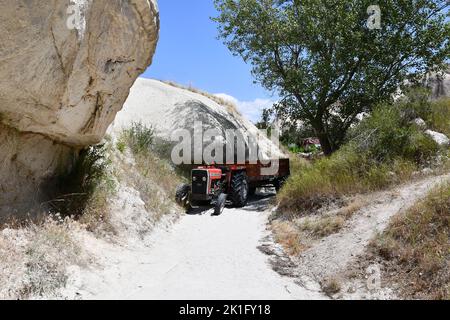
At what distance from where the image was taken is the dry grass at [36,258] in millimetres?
5121

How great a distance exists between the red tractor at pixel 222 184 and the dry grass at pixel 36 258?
19.7ft

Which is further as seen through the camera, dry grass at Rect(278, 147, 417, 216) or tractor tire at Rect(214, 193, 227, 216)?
tractor tire at Rect(214, 193, 227, 216)

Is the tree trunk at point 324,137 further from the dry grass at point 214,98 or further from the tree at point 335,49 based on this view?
the dry grass at point 214,98

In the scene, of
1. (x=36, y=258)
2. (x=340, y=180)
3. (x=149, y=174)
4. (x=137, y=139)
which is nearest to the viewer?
(x=36, y=258)

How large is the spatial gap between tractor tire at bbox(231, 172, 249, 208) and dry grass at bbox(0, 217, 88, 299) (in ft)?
24.6

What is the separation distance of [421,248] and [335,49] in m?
11.7

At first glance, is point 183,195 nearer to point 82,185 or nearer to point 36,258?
point 82,185

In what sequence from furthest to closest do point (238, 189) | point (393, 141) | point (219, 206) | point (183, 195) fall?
point (238, 189), point (183, 195), point (219, 206), point (393, 141)

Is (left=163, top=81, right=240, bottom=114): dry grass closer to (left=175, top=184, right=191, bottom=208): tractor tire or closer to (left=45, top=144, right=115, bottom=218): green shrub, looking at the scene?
(left=175, top=184, right=191, bottom=208): tractor tire

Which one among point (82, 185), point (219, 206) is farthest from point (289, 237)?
point (82, 185)

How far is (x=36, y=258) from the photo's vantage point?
18.6 ft

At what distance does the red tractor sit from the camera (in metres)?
12.8

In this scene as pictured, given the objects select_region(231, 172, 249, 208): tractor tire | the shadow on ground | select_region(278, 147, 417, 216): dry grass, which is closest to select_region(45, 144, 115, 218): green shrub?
the shadow on ground
